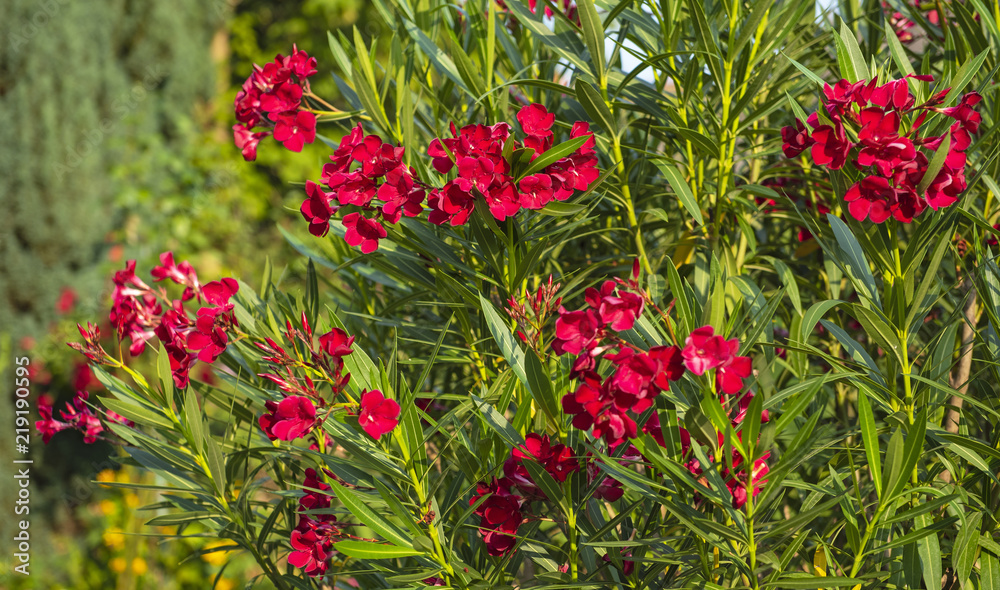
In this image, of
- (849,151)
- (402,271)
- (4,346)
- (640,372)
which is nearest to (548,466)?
(640,372)

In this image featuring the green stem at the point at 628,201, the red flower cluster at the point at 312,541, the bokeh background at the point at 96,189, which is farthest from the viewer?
the bokeh background at the point at 96,189

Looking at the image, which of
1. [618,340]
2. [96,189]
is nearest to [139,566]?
[96,189]

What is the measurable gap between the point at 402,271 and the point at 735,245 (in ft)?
2.05

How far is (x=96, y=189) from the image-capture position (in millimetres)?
5277

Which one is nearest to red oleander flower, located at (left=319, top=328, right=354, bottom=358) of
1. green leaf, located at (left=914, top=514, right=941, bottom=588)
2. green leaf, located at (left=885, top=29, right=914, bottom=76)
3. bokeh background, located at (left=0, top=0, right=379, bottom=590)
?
green leaf, located at (left=914, top=514, right=941, bottom=588)

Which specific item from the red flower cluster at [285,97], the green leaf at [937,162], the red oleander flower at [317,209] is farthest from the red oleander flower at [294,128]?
the green leaf at [937,162]

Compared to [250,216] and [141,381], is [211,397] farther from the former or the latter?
[250,216]

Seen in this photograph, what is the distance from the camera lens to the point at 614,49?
1.17 meters

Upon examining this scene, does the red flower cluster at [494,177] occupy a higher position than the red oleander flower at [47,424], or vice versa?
the red flower cluster at [494,177]

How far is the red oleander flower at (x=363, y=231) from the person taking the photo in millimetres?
948

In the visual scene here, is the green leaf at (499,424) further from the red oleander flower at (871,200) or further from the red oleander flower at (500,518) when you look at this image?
the red oleander flower at (871,200)

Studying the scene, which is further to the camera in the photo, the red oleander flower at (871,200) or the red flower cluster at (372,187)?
the red flower cluster at (372,187)

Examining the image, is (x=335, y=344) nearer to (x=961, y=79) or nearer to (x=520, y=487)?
(x=520, y=487)

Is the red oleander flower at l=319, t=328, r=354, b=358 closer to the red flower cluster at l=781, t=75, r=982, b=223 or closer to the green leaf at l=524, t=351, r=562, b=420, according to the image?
the green leaf at l=524, t=351, r=562, b=420
